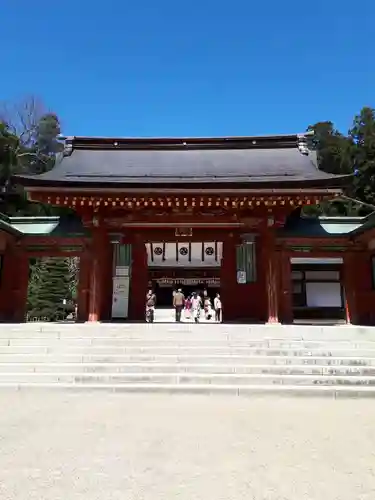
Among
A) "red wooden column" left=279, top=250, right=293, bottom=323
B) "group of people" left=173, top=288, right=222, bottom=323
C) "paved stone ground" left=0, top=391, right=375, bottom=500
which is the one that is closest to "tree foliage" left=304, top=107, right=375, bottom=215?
"group of people" left=173, top=288, right=222, bottom=323

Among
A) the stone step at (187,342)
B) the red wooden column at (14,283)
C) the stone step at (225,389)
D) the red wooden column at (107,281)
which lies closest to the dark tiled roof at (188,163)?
the red wooden column at (107,281)

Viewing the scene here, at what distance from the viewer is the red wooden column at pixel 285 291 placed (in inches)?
504

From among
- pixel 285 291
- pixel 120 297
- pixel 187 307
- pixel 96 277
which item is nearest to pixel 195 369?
pixel 96 277

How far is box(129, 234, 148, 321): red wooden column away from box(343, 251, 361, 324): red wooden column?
7.37 metres

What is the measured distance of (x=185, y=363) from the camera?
8.15 metres

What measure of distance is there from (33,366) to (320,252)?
32.8 feet

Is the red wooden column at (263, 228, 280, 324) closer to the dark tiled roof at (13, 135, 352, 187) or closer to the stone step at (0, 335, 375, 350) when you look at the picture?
the dark tiled roof at (13, 135, 352, 187)

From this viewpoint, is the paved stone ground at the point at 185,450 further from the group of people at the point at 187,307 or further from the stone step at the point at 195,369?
the group of people at the point at 187,307

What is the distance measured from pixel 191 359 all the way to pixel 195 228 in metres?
5.88

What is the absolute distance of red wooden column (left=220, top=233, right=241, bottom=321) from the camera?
13430mm

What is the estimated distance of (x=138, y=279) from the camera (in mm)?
13625

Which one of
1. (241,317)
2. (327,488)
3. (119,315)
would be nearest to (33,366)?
(119,315)

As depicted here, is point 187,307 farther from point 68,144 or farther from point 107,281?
point 68,144

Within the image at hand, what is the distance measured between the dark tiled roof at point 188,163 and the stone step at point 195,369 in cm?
571
